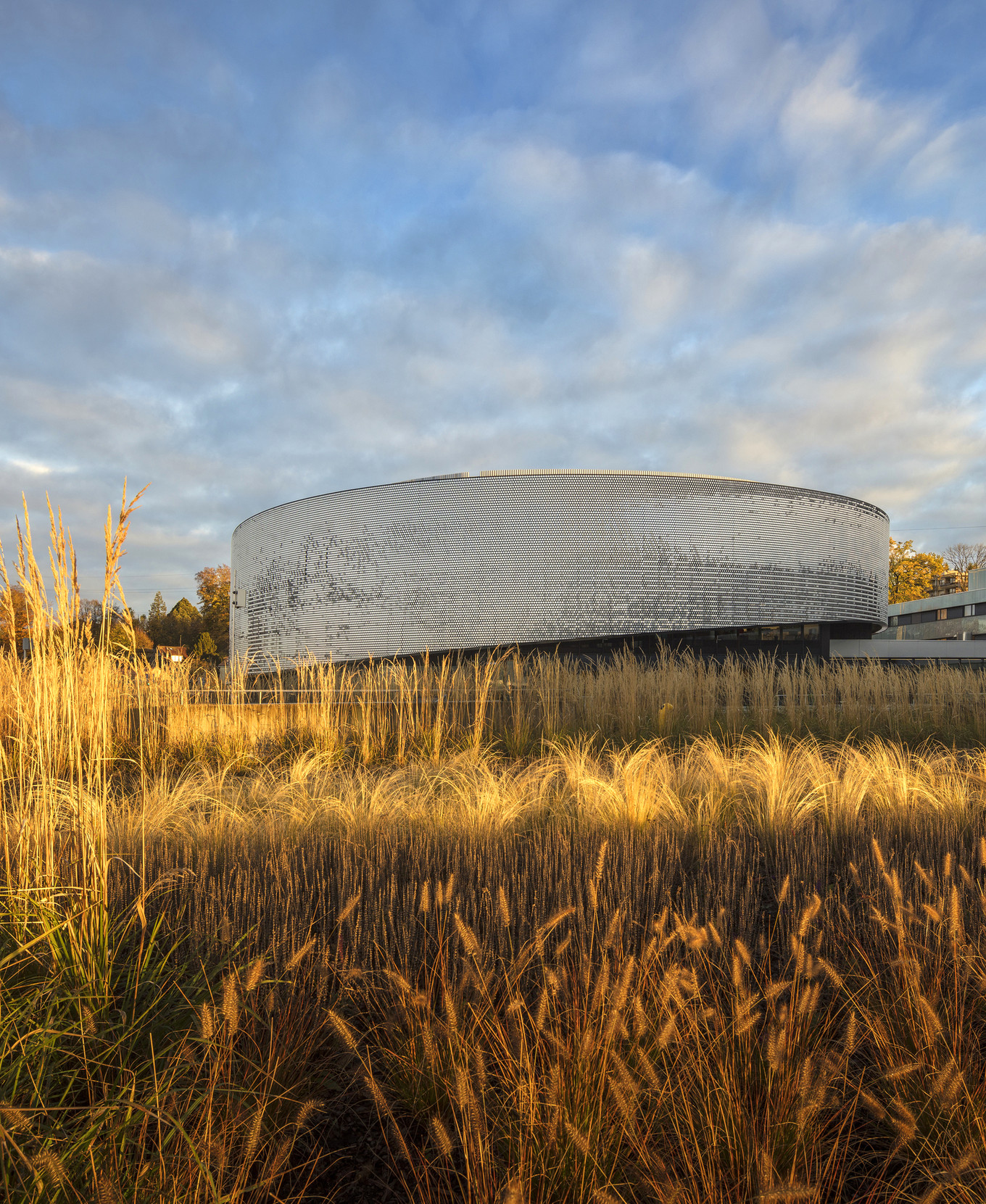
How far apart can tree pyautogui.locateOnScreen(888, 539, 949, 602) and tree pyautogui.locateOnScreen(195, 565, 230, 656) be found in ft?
147

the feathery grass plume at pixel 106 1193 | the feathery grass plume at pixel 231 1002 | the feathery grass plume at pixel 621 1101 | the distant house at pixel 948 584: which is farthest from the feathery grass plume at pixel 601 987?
the distant house at pixel 948 584

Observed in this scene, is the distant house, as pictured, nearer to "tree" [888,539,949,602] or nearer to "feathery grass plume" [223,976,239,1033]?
"tree" [888,539,949,602]

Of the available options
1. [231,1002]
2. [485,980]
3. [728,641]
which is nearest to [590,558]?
[728,641]

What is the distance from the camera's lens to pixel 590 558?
2623cm

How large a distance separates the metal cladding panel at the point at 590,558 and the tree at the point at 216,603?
2767 centimetres

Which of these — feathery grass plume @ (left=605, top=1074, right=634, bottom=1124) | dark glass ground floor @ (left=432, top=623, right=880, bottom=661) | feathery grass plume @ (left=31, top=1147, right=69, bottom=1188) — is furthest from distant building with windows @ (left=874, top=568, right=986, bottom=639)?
feathery grass plume @ (left=31, top=1147, right=69, bottom=1188)

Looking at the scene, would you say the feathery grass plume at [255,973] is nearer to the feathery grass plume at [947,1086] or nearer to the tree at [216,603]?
the feathery grass plume at [947,1086]

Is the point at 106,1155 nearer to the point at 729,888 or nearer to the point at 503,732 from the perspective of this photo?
the point at 729,888

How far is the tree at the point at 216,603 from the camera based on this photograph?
171 ft

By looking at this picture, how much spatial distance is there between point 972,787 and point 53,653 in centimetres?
464

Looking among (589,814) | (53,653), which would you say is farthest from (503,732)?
(53,653)

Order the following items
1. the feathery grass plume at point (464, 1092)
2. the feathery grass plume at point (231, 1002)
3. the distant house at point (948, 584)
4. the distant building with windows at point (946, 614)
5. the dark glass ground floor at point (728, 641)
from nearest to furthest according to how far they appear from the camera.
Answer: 1. the feathery grass plume at point (464, 1092)
2. the feathery grass plume at point (231, 1002)
3. the dark glass ground floor at point (728, 641)
4. the distant building with windows at point (946, 614)
5. the distant house at point (948, 584)

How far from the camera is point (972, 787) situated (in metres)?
4.20

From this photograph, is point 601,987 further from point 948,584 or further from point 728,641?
point 948,584
